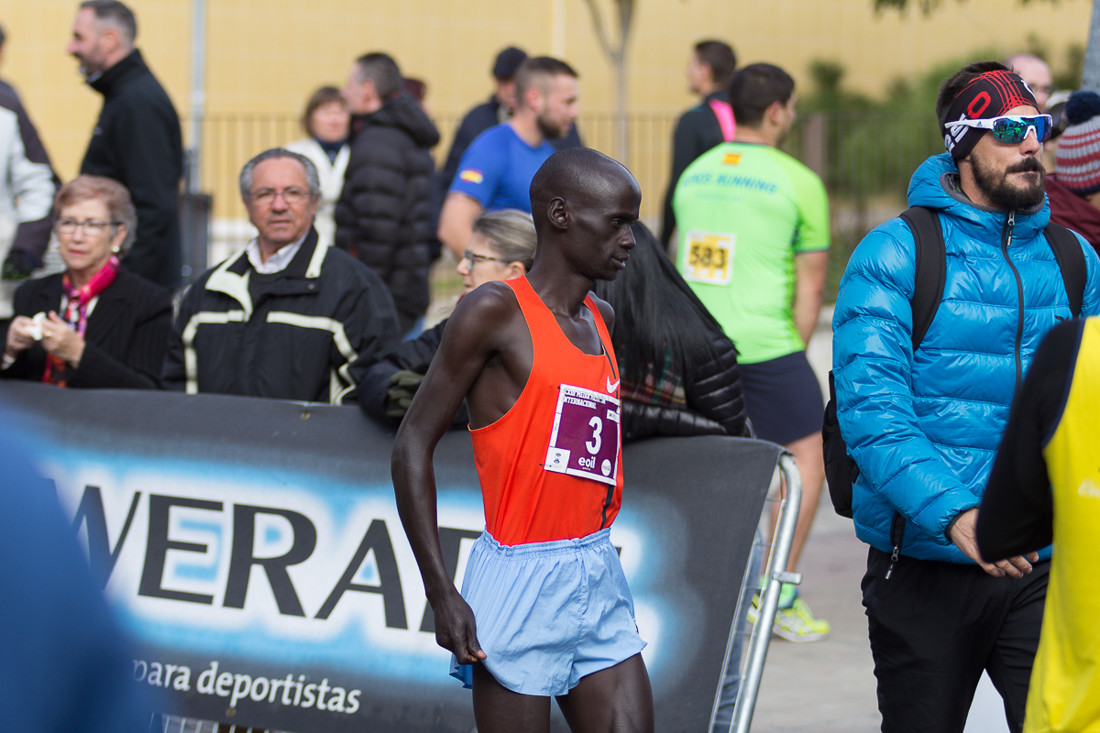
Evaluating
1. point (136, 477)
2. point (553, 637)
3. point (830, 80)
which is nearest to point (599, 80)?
point (830, 80)

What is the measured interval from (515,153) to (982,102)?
3.68m

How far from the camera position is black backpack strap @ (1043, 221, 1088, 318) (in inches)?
146

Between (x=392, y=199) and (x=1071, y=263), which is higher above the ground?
(x=392, y=199)

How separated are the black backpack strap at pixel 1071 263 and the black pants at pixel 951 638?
66cm

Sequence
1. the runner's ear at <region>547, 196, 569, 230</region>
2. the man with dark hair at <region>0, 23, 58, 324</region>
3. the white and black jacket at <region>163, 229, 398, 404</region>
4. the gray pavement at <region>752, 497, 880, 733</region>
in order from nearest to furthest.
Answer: the runner's ear at <region>547, 196, 569, 230</region> < the gray pavement at <region>752, 497, 880, 733</region> < the white and black jacket at <region>163, 229, 398, 404</region> < the man with dark hair at <region>0, 23, 58, 324</region>

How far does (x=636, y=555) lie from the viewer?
15.0 feet

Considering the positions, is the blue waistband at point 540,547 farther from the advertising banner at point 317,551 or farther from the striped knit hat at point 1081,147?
the striped knit hat at point 1081,147

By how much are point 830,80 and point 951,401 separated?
2349cm

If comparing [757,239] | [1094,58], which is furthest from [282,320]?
[1094,58]

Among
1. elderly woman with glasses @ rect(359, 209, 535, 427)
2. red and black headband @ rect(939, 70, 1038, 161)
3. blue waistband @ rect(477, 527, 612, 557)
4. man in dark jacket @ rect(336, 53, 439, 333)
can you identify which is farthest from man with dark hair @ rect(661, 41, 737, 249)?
blue waistband @ rect(477, 527, 612, 557)

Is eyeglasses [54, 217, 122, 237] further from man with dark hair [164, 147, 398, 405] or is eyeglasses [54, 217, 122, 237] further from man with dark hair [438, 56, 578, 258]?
man with dark hair [438, 56, 578, 258]

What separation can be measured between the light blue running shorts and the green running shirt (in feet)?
9.83

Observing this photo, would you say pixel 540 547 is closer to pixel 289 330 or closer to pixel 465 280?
pixel 465 280

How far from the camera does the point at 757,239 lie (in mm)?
6289
